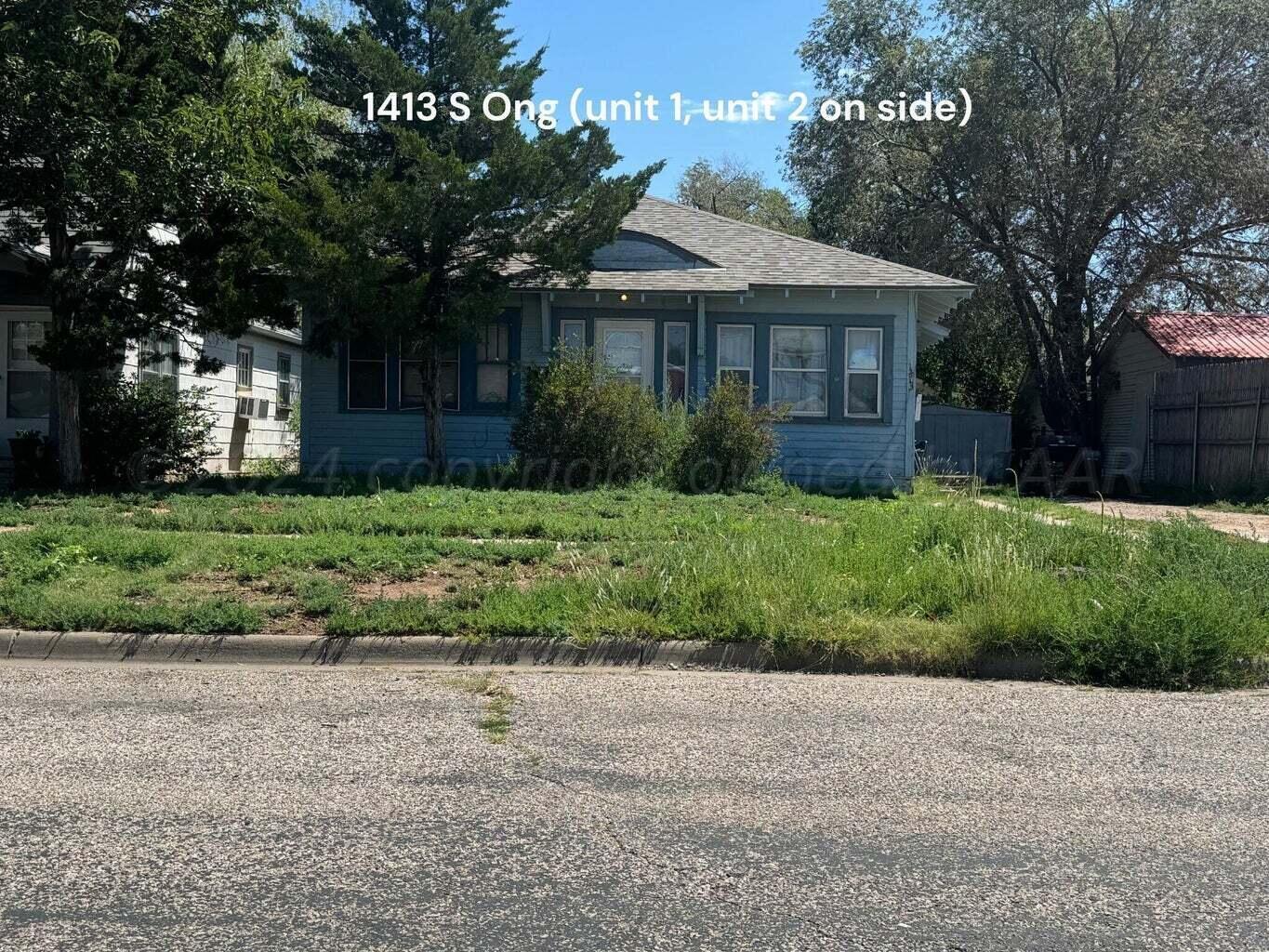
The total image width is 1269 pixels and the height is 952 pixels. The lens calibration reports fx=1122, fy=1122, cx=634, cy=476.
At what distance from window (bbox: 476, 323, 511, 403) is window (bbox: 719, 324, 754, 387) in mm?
3442

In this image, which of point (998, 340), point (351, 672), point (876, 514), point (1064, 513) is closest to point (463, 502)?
point (876, 514)

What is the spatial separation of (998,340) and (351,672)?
78.2ft

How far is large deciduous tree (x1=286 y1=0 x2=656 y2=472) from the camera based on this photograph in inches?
554

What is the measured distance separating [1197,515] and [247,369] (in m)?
16.8

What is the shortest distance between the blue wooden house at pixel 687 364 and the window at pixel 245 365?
389 centimetres

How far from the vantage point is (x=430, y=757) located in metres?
5.20

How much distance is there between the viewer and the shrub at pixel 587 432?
1540cm

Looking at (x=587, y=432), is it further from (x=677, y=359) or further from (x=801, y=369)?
(x=801, y=369)

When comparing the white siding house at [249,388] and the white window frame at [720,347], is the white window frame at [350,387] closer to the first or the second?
the white siding house at [249,388]

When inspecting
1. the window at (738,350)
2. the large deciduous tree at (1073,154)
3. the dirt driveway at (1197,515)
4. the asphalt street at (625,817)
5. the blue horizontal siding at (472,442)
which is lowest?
the asphalt street at (625,817)

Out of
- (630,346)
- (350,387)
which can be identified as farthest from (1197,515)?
(350,387)

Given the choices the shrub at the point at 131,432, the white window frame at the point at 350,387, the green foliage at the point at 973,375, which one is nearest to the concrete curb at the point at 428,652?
the shrub at the point at 131,432

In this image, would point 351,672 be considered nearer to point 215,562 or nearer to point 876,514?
point 215,562

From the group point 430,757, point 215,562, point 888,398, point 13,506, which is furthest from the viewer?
point 888,398
